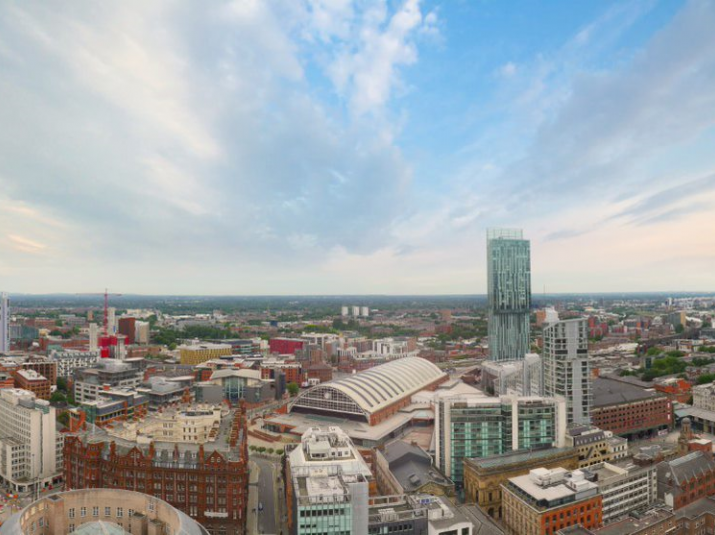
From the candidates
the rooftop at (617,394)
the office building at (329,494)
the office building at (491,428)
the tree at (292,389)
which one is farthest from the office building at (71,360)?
the rooftop at (617,394)

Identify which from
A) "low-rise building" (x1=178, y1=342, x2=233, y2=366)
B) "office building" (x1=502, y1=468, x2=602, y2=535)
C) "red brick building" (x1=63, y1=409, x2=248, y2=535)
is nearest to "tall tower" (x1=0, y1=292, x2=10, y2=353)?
"low-rise building" (x1=178, y1=342, x2=233, y2=366)

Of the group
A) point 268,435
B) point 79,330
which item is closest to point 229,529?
point 268,435

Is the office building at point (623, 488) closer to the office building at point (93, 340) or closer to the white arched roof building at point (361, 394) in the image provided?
the white arched roof building at point (361, 394)

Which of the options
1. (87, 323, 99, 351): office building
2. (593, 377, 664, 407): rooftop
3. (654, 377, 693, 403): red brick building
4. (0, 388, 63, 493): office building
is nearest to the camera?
(0, 388, 63, 493): office building

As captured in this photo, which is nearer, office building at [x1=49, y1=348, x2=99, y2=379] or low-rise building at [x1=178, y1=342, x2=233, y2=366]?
office building at [x1=49, y1=348, x2=99, y2=379]

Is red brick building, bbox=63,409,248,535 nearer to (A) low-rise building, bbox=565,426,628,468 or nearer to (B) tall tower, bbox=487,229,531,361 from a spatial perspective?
(A) low-rise building, bbox=565,426,628,468

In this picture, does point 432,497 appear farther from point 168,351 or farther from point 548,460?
point 168,351
